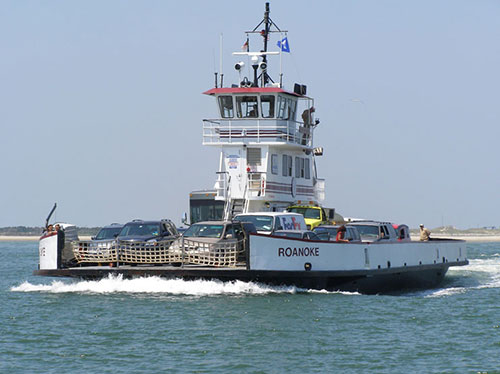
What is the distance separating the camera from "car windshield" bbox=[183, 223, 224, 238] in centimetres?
2694

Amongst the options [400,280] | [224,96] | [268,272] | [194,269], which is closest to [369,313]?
[268,272]

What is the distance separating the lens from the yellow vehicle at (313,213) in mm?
Result: 36062

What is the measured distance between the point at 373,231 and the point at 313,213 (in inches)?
185

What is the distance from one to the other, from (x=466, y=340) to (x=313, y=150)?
19.6 metres

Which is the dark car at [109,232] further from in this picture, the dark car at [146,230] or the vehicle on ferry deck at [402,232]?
the vehicle on ferry deck at [402,232]

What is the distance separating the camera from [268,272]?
26.1 metres

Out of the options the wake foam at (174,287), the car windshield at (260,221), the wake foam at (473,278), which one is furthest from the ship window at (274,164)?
the wake foam at (174,287)

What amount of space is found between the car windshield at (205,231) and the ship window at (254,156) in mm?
8919

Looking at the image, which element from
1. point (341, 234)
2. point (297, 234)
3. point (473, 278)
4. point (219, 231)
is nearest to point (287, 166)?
point (297, 234)

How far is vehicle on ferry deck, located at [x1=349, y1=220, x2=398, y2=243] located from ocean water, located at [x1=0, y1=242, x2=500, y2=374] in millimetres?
2500

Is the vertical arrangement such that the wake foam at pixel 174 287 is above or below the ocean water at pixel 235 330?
above

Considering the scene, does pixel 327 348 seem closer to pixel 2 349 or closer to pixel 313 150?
pixel 2 349

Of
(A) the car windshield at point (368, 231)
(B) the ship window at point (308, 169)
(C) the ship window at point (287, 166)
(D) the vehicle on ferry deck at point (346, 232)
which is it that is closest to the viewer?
(D) the vehicle on ferry deck at point (346, 232)

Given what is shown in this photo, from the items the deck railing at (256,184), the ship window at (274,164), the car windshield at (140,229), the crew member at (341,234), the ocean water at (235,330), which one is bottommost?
the ocean water at (235,330)
